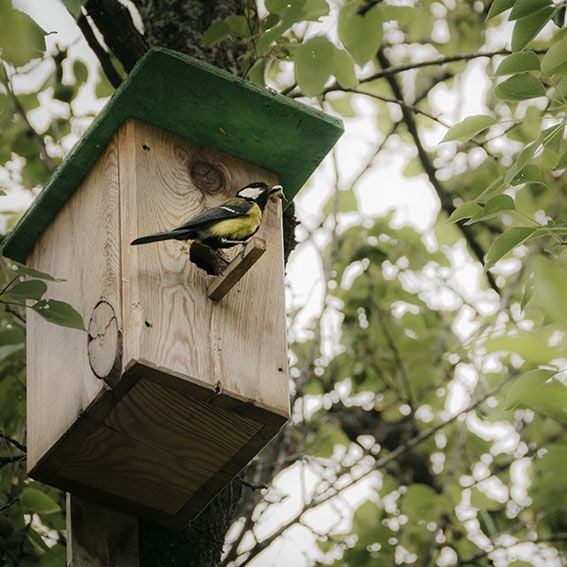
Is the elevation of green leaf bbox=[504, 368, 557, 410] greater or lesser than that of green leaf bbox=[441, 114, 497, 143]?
lesser

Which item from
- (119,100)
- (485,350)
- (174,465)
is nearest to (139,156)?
(119,100)

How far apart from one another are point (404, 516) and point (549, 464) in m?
2.56

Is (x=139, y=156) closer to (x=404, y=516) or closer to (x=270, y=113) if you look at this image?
(x=270, y=113)

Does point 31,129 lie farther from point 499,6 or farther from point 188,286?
point 499,6

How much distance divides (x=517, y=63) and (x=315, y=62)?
57 cm

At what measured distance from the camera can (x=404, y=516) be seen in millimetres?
3877

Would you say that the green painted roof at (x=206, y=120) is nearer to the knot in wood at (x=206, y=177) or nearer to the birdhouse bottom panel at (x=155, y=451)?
the knot in wood at (x=206, y=177)

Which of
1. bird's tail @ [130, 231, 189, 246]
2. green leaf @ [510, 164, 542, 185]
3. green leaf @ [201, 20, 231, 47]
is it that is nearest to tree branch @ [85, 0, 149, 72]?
green leaf @ [201, 20, 231, 47]

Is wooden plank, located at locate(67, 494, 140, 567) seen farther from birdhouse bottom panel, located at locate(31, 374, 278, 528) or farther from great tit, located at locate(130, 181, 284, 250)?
great tit, located at locate(130, 181, 284, 250)

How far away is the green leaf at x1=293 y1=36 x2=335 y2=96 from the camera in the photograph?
2375mm

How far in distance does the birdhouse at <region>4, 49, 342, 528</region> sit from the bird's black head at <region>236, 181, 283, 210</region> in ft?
0.23

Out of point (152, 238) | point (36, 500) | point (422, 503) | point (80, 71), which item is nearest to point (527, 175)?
point (152, 238)

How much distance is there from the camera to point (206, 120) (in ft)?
8.38

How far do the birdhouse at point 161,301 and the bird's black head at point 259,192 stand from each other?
70mm
